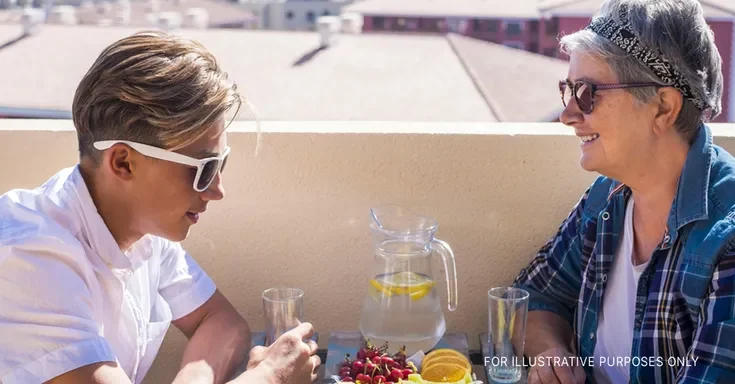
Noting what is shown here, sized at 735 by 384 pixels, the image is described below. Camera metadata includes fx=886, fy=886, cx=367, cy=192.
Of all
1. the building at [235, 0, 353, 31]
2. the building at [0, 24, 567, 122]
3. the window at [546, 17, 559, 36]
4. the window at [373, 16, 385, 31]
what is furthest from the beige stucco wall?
the building at [235, 0, 353, 31]

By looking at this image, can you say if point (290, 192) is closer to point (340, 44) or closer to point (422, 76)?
point (422, 76)

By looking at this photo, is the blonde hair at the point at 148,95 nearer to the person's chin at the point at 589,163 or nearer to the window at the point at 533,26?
the person's chin at the point at 589,163

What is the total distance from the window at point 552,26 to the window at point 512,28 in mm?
2296

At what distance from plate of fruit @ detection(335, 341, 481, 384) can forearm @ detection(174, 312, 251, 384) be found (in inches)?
10.7

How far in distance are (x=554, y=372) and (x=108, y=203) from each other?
111 cm

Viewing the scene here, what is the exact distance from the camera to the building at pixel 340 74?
854 inches

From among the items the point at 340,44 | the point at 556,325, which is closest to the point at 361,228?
the point at 556,325

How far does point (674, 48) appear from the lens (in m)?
1.94

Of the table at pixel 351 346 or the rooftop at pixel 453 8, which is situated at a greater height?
the table at pixel 351 346

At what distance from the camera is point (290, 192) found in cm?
267

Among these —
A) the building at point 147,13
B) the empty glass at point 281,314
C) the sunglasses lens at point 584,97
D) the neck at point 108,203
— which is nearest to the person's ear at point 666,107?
the sunglasses lens at point 584,97

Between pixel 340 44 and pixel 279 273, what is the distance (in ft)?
79.2

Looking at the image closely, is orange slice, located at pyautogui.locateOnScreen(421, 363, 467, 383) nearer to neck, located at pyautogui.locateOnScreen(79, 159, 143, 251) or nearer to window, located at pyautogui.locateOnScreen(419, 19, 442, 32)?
neck, located at pyautogui.locateOnScreen(79, 159, 143, 251)

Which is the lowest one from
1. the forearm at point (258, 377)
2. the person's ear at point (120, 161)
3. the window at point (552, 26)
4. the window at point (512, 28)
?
the window at point (512, 28)
